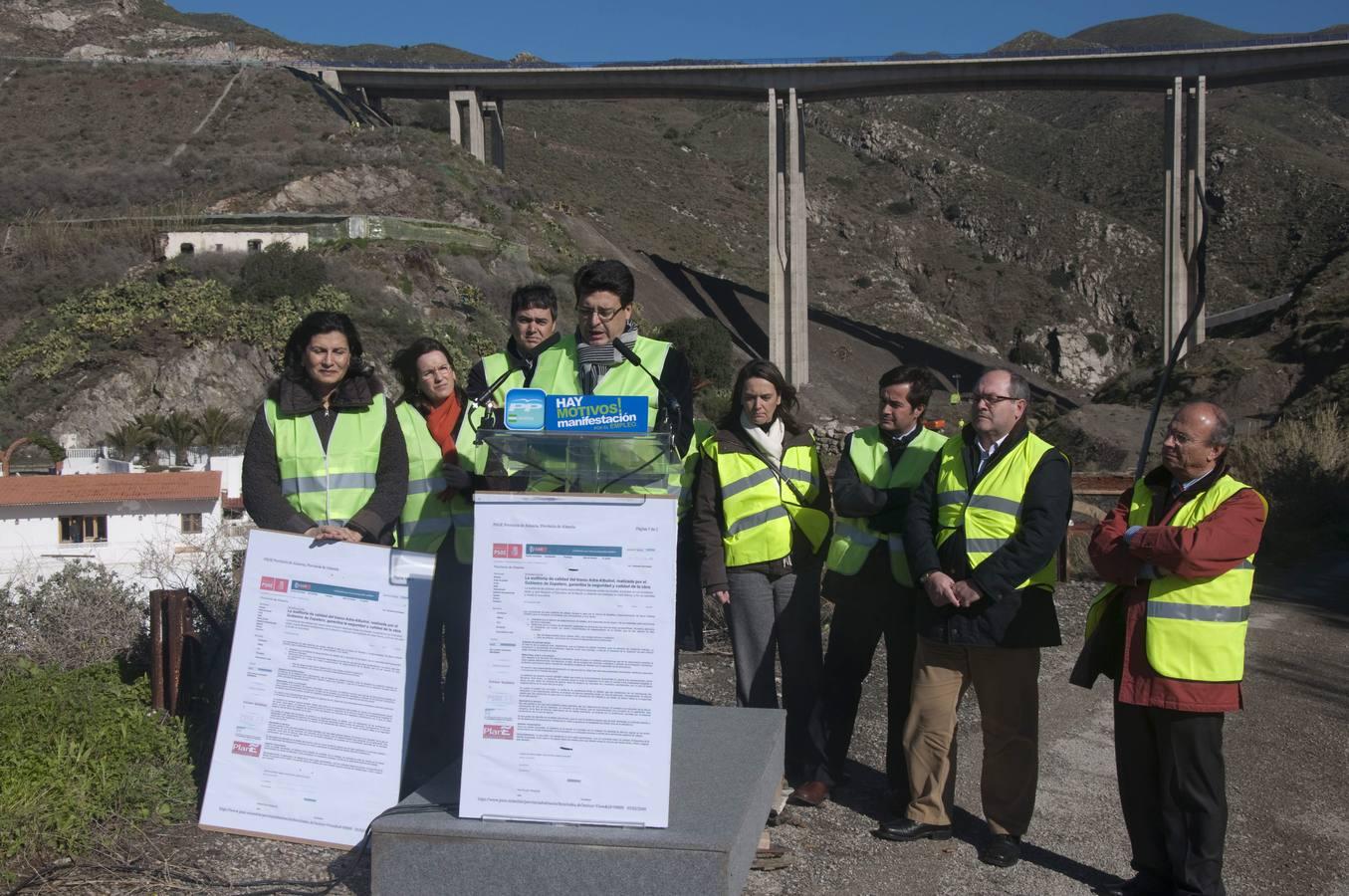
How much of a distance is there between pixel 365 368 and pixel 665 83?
5121 centimetres

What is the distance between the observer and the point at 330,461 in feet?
16.7

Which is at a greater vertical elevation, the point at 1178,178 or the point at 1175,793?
the point at 1178,178

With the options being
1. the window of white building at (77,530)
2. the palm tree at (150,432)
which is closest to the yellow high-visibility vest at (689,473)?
the window of white building at (77,530)

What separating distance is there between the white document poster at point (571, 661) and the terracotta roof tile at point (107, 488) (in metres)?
14.0

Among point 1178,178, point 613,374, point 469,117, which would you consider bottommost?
point 613,374

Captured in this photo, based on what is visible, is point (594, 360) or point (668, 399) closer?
point (668, 399)

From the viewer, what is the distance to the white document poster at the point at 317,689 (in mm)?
4582

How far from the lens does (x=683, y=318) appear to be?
55.1m

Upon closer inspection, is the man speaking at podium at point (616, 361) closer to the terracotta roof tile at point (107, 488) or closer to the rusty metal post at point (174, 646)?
the rusty metal post at point (174, 646)

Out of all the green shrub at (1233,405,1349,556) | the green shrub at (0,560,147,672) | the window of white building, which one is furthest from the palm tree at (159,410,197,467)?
the green shrub at (1233,405,1349,556)

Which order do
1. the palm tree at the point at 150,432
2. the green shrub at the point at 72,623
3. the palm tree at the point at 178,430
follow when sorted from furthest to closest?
the palm tree at the point at 178,430 → the palm tree at the point at 150,432 → the green shrub at the point at 72,623

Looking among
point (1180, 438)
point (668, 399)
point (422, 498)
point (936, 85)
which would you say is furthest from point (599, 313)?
point (936, 85)

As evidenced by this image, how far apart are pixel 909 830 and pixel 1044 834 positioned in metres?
0.63

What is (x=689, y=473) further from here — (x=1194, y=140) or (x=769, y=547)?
(x=1194, y=140)
